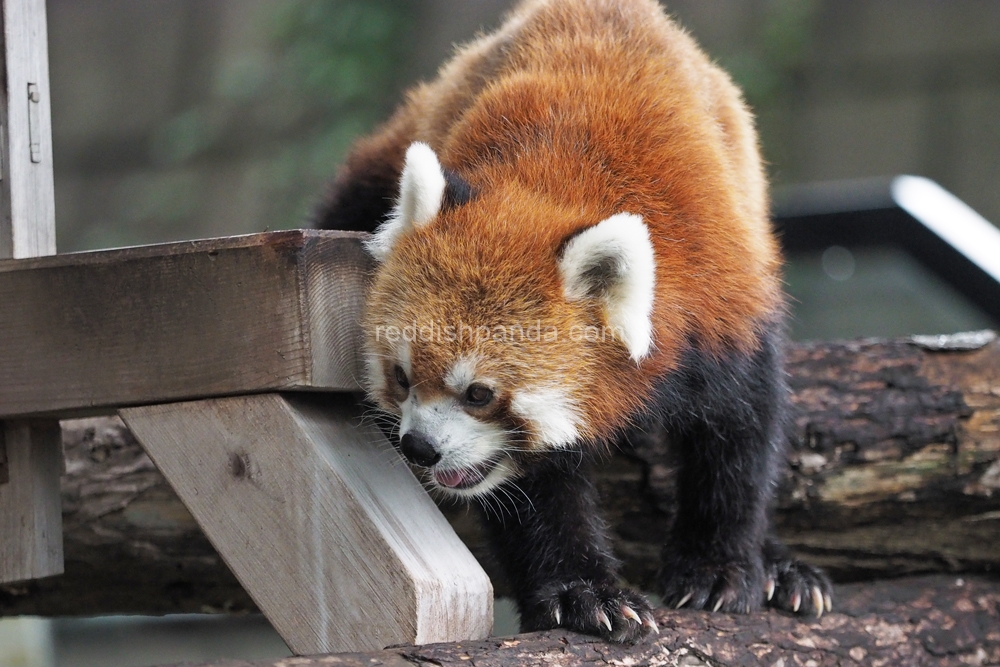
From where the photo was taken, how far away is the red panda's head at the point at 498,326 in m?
1.96

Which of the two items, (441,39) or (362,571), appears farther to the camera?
(441,39)

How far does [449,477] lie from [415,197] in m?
0.59

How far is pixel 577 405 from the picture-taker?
205 centimetres

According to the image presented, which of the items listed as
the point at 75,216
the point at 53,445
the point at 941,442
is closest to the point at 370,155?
the point at 53,445

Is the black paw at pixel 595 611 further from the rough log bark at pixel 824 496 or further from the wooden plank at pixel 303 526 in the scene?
the rough log bark at pixel 824 496

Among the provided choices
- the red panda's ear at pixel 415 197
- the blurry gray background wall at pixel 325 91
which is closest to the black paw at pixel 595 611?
the red panda's ear at pixel 415 197

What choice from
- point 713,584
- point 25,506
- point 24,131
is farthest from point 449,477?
point 24,131

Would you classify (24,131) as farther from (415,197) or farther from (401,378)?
(401,378)

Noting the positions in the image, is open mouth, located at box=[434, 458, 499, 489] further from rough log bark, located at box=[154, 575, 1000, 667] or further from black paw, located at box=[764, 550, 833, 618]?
black paw, located at box=[764, 550, 833, 618]

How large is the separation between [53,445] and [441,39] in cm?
689

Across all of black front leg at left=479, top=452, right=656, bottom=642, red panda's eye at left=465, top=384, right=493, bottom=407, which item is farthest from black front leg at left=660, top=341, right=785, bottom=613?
red panda's eye at left=465, top=384, right=493, bottom=407

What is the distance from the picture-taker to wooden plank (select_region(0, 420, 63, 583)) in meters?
2.12

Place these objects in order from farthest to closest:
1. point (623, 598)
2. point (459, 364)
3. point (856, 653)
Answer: point (856, 653) → point (623, 598) → point (459, 364)

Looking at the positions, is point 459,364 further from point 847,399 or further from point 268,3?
point 268,3
